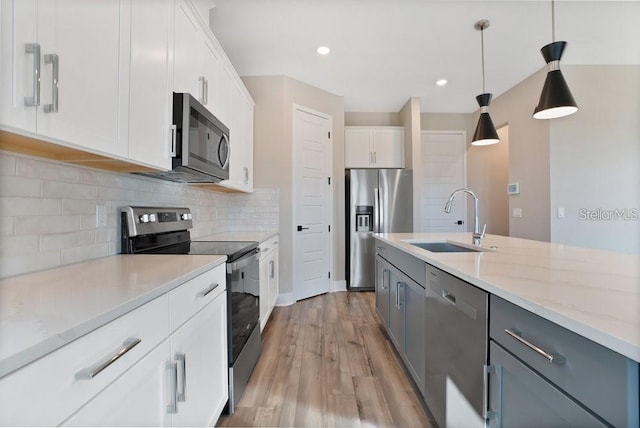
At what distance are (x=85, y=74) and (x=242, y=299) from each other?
4.14ft

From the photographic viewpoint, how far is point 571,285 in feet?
2.77

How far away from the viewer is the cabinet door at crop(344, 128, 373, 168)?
454 centimetres

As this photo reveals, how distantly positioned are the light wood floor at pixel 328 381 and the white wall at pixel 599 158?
2669 mm

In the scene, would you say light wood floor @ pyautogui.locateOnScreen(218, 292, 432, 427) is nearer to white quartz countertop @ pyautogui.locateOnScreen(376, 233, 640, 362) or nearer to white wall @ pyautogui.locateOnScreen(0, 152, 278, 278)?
white quartz countertop @ pyautogui.locateOnScreen(376, 233, 640, 362)

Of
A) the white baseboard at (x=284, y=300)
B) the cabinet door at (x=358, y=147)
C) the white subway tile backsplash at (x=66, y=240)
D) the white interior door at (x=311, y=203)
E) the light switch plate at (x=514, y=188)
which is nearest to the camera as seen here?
the white subway tile backsplash at (x=66, y=240)

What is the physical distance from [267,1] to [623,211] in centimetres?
433

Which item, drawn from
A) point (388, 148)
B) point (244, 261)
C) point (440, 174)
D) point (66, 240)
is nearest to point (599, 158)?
point (440, 174)

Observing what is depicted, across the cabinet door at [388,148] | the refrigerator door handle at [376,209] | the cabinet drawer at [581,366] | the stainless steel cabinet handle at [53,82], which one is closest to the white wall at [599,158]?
the cabinet door at [388,148]

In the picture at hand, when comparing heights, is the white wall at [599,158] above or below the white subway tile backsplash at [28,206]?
above

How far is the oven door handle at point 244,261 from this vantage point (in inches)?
58.4

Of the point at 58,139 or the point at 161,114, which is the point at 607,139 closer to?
the point at 161,114

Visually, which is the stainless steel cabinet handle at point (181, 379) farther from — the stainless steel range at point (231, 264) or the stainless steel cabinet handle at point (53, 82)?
the stainless steel cabinet handle at point (53, 82)

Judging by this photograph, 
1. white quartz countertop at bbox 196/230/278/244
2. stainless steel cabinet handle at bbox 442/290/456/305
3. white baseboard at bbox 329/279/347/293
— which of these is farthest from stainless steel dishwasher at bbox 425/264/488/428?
white baseboard at bbox 329/279/347/293

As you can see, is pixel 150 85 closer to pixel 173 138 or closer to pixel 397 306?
pixel 173 138
